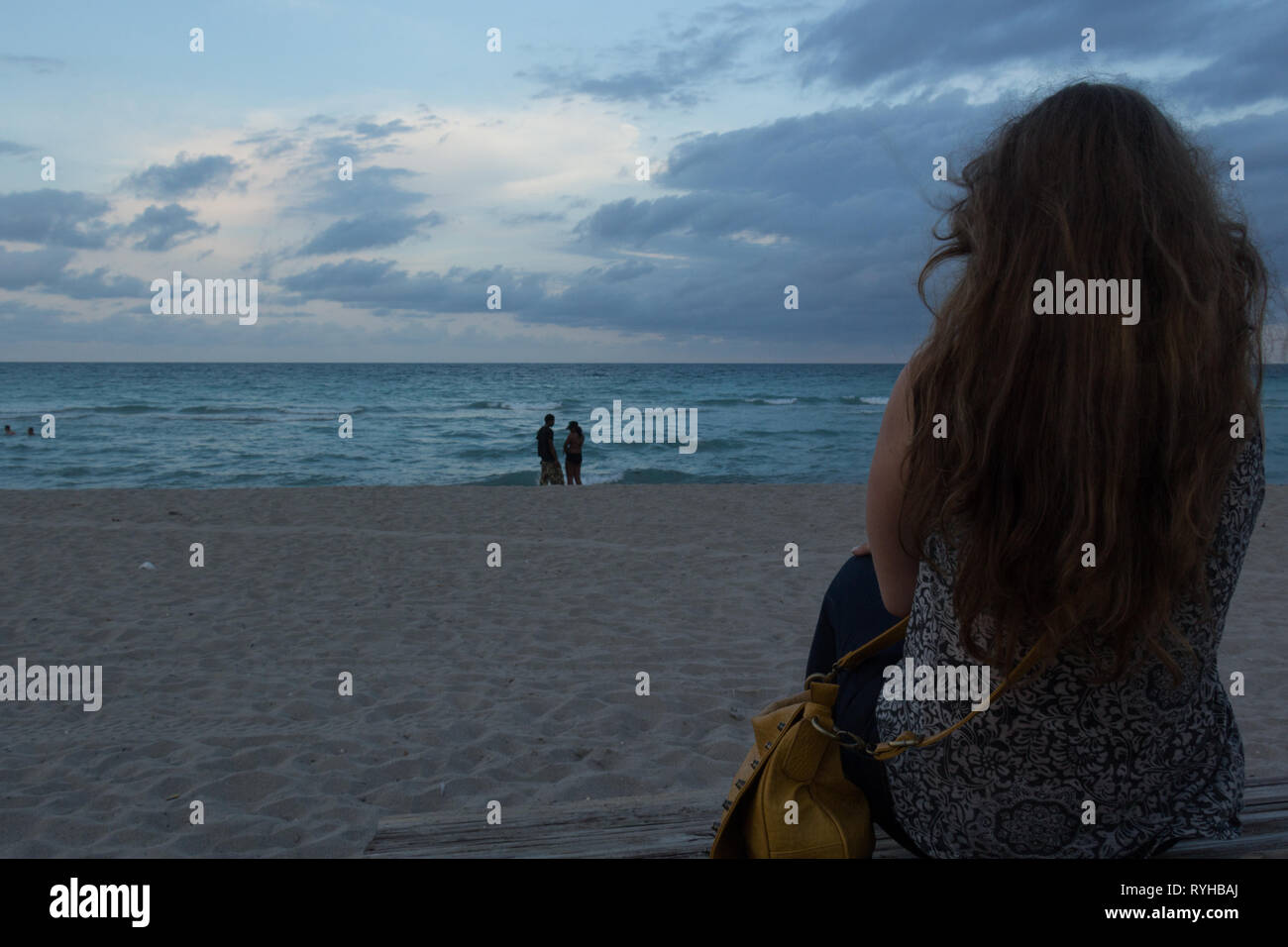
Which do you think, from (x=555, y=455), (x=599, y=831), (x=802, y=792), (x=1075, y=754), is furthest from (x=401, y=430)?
(x=1075, y=754)

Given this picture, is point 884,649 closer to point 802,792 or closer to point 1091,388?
point 802,792

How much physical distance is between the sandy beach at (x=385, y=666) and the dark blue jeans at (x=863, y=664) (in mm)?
569

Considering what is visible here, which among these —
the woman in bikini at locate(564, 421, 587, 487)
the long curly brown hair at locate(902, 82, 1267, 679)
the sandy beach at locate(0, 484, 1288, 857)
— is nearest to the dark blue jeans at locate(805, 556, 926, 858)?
the long curly brown hair at locate(902, 82, 1267, 679)

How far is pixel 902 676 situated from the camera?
1.73m

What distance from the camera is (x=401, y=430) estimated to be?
3125 centimetres

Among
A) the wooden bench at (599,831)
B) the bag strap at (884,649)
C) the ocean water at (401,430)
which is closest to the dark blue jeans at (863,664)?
the bag strap at (884,649)

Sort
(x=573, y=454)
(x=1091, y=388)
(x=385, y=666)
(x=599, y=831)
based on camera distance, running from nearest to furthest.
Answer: (x=1091, y=388), (x=599, y=831), (x=385, y=666), (x=573, y=454)

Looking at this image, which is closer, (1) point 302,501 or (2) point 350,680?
(2) point 350,680

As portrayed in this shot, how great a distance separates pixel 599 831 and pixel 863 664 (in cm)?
75

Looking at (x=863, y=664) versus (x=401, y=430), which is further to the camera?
(x=401, y=430)
